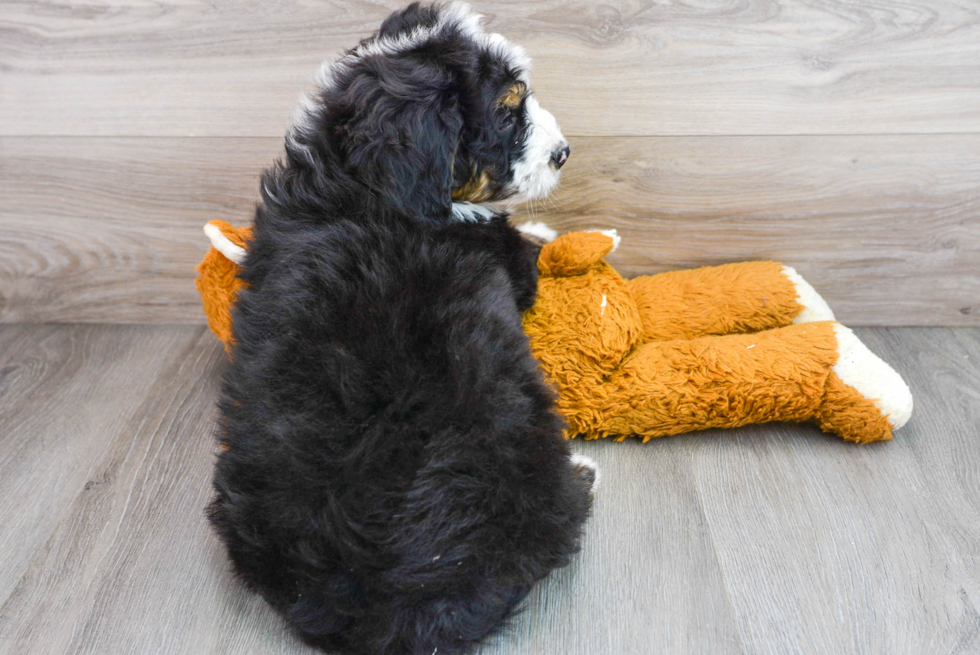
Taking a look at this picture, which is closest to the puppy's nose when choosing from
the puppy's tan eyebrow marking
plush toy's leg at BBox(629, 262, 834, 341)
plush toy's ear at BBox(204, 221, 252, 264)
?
the puppy's tan eyebrow marking

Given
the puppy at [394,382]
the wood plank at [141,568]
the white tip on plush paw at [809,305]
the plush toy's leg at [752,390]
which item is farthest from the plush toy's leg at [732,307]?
the wood plank at [141,568]

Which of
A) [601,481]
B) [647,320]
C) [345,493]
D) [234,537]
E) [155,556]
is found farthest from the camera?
[647,320]

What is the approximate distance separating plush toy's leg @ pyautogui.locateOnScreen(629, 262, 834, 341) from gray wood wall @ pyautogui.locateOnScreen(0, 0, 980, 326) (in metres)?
0.23

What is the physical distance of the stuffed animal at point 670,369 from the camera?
5.41 feet

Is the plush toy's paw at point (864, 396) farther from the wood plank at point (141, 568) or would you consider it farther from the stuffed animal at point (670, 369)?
the wood plank at point (141, 568)

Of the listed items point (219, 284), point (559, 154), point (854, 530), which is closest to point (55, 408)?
point (219, 284)

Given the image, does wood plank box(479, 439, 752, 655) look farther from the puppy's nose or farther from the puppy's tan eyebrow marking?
the puppy's tan eyebrow marking

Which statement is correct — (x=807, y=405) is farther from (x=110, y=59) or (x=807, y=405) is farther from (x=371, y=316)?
(x=110, y=59)

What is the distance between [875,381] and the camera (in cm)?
165

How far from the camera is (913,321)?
2.19 m

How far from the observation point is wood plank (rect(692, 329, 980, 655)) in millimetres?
1271

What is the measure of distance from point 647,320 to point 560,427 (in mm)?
659

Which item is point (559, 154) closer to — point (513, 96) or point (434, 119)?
point (513, 96)

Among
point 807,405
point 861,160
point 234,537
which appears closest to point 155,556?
point 234,537
